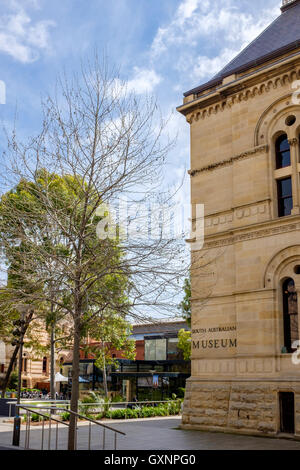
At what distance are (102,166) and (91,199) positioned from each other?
71.4 inches

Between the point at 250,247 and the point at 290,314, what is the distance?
3.13 m

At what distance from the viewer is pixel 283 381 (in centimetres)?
1805

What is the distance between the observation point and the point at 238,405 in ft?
62.7

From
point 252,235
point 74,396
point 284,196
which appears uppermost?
point 284,196

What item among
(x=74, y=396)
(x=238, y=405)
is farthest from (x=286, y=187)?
(x=74, y=396)

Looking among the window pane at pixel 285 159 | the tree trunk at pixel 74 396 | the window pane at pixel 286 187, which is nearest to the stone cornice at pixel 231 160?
the window pane at pixel 285 159

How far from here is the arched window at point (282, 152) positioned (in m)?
20.5

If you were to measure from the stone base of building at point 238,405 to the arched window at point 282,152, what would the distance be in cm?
861

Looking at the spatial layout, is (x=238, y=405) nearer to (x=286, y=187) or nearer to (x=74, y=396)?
(x=74, y=396)

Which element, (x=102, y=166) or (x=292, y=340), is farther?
(x=292, y=340)

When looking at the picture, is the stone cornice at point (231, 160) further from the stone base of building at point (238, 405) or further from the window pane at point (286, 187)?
the stone base of building at point (238, 405)

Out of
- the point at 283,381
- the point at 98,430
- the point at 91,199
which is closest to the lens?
the point at 91,199

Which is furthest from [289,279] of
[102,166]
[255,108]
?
[102,166]
